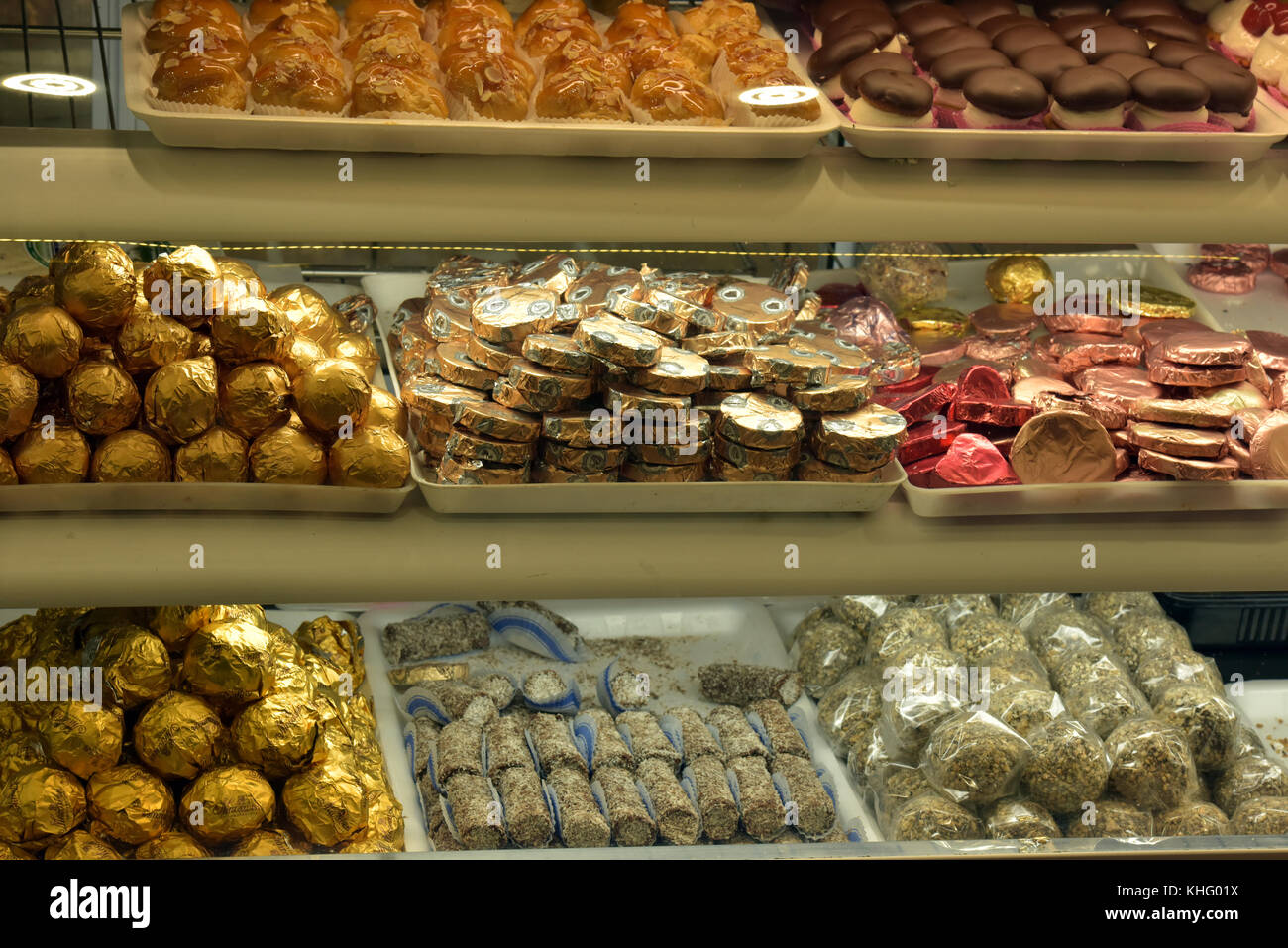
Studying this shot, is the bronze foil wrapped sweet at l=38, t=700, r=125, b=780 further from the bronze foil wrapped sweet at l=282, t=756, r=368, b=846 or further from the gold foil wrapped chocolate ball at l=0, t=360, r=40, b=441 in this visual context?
the gold foil wrapped chocolate ball at l=0, t=360, r=40, b=441

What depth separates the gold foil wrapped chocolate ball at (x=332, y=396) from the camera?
168 centimetres

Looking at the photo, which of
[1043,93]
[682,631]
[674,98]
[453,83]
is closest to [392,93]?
[453,83]

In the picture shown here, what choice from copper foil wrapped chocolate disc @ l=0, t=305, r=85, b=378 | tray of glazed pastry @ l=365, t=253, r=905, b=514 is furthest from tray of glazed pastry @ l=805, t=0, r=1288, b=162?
Answer: copper foil wrapped chocolate disc @ l=0, t=305, r=85, b=378

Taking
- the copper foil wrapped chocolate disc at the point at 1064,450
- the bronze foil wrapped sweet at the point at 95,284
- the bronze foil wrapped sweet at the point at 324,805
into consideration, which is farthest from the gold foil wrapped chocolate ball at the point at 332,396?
the copper foil wrapped chocolate disc at the point at 1064,450

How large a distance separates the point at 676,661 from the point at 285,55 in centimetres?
127

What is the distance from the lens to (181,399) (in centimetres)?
164

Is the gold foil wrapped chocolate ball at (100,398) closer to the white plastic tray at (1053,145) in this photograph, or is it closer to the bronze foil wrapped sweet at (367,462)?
the bronze foil wrapped sweet at (367,462)

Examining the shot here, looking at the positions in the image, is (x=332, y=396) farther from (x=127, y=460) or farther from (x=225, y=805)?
(x=225, y=805)

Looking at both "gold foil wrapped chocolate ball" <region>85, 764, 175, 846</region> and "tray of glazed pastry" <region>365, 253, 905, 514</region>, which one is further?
"gold foil wrapped chocolate ball" <region>85, 764, 175, 846</region>

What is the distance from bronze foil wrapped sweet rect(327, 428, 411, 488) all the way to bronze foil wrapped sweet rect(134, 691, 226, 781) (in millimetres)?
459

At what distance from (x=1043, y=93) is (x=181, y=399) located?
1.16m

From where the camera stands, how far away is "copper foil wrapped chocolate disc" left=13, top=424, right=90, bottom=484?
5.37ft

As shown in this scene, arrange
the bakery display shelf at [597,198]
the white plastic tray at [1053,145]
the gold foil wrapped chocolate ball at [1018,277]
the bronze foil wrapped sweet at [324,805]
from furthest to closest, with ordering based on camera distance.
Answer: the gold foil wrapped chocolate ball at [1018,277], the bronze foil wrapped sweet at [324,805], the white plastic tray at [1053,145], the bakery display shelf at [597,198]

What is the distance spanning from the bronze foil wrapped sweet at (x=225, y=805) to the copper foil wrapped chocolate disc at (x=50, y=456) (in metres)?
0.50
